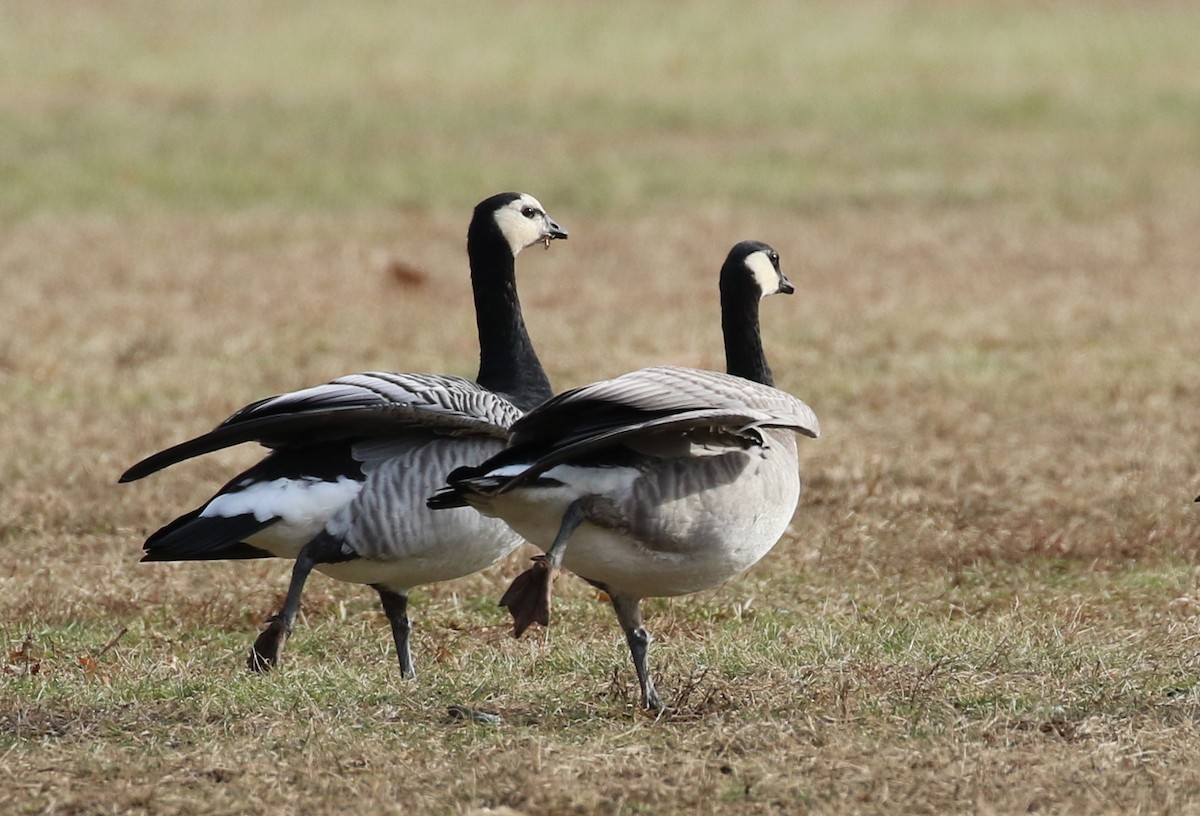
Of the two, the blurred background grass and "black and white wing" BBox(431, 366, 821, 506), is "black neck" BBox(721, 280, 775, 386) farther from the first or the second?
the blurred background grass

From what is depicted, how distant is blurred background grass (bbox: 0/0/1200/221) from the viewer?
19.9 m

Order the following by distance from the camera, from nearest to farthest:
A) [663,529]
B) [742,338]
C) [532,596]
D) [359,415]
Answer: [532,596]
[663,529]
[359,415]
[742,338]

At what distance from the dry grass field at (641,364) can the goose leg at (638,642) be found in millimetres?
104

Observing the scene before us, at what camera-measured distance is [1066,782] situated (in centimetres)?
434

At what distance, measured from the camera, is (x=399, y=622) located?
6148 mm

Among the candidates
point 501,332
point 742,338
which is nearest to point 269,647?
point 501,332

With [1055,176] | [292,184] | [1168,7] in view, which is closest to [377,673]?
[292,184]

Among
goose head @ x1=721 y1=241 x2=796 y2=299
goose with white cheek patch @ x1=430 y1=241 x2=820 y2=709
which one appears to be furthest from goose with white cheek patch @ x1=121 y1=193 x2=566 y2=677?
goose head @ x1=721 y1=241 x2=796 y2=299

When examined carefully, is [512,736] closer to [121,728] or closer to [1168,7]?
[121,728]

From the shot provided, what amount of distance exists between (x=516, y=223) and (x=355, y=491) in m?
1.53

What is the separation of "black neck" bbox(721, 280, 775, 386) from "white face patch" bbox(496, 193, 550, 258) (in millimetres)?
1031

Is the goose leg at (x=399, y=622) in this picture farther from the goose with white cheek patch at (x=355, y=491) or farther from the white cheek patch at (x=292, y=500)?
the white cheek patch at (x=292, y=500)

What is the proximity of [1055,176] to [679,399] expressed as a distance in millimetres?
16658

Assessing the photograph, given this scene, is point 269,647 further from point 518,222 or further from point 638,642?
point 518,222
